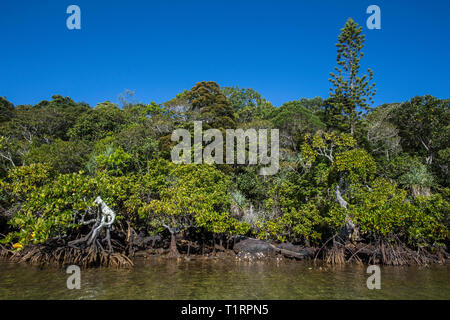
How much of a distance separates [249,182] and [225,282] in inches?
446

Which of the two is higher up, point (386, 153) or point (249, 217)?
point (386, 153)

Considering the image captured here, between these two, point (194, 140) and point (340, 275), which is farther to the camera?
point (194, 140)

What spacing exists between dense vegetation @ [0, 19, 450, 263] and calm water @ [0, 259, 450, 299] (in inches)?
61.2

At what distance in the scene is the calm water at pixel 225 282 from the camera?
30.6 feet

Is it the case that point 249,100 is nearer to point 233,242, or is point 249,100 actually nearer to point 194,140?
point 194,140

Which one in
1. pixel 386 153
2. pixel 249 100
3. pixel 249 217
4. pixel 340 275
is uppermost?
pixel 249 100

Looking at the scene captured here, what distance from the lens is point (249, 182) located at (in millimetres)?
21781

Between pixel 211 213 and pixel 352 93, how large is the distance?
1862cm

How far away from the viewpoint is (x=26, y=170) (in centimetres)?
1398

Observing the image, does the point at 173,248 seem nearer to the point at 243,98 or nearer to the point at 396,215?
the point at 396,215

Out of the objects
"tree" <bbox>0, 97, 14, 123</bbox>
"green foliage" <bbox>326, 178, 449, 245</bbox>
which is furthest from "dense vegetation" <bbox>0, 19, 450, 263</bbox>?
"tree" <bbox>0, 97, 14, 123</bbox>

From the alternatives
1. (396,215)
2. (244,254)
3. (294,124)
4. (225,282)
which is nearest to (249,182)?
(244,254)

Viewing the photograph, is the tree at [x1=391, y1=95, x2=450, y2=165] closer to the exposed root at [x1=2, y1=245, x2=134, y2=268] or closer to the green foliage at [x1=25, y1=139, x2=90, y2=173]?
the exposed root at [x1=2, y1=245, x2=134, y2=268]
